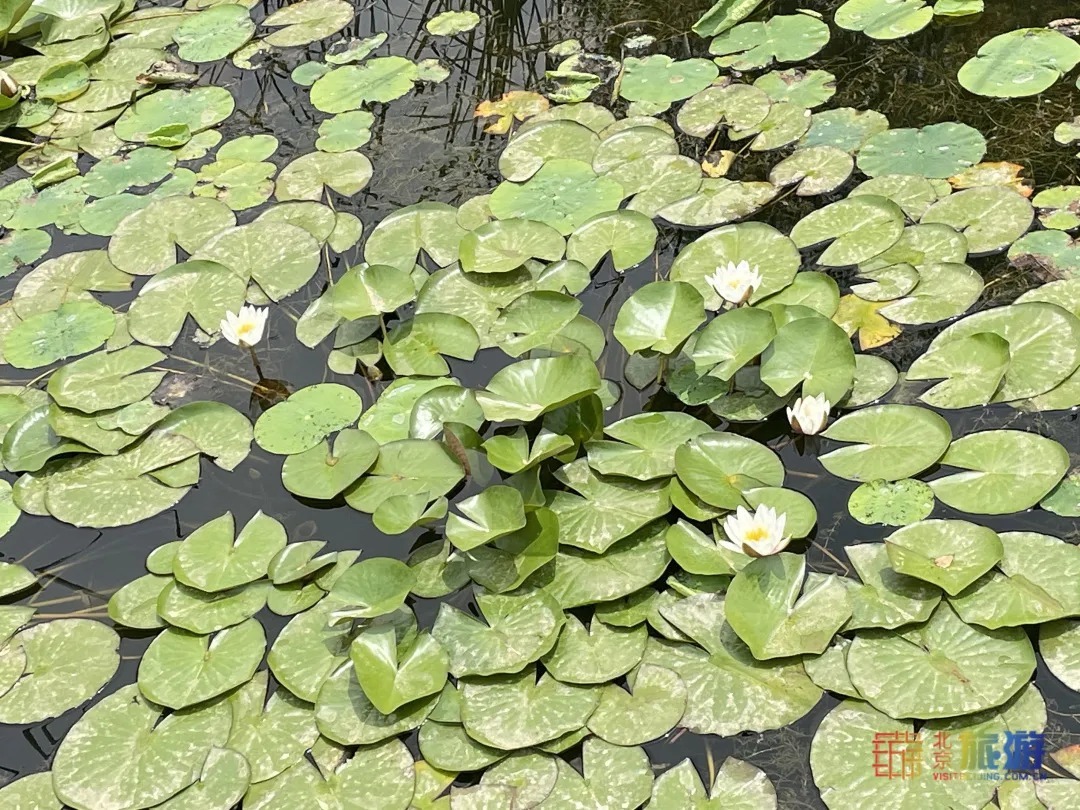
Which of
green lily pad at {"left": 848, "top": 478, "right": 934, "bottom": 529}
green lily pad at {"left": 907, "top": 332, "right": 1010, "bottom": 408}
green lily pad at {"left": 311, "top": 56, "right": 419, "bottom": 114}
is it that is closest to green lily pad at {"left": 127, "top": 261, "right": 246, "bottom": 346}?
green lily pad at {"left": 311, "top": 56, "right": 419, "bottom": 114}

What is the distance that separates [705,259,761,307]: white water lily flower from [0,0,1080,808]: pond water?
14.0 inches

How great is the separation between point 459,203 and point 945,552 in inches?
87.1

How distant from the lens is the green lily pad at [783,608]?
2.22m

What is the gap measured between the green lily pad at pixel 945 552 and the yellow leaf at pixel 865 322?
0.75 metres

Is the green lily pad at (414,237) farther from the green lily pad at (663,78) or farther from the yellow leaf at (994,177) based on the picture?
the yellow leaf at (994,177)

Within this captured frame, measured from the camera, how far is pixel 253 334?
9.90ft

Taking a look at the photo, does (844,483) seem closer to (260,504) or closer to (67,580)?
(260,504)

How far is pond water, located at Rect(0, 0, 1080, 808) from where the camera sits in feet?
8.15

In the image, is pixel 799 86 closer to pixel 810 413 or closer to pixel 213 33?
pixel 810 413

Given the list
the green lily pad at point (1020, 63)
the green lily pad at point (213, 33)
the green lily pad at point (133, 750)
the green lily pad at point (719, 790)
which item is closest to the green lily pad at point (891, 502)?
the green lily pad at point (719, 790)

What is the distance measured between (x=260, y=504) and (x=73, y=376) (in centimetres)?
86

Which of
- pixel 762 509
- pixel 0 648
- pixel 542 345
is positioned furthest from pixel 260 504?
pixel 762 509

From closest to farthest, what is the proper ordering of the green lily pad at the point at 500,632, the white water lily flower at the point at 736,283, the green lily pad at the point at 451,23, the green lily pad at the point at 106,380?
1. the green lily pad at the point at 500,632
2. the white water lily flower at the point at 736,283
3. the green lily pad at the point at 106,380
4. the green lily pad at the point at 451,23

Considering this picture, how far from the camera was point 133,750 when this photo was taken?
7.54ft
